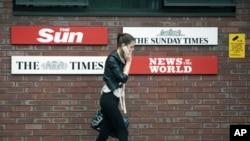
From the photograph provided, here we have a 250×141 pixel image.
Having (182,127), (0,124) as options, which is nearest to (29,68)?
(0,124)

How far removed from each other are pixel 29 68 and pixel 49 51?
1.23ft

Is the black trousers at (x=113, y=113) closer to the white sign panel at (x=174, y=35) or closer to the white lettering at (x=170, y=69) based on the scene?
the white lettering at (x=170, y=69)

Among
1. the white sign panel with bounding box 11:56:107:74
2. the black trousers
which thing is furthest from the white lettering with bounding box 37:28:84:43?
the black trousers

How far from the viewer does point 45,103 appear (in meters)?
7.96

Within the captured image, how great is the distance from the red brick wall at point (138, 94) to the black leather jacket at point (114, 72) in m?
0.96

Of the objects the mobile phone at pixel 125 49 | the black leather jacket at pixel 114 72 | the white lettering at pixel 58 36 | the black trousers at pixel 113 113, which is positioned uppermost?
the white lettering at pixel 58 36

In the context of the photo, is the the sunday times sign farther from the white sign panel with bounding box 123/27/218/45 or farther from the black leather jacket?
the black leather jacket

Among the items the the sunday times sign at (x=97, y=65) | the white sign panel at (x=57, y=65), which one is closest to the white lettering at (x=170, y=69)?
the the sunday times sign at (x=97, y=65)

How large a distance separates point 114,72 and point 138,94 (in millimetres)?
1239

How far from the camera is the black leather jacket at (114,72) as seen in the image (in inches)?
271

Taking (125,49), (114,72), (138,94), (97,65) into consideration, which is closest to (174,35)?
(138,94)

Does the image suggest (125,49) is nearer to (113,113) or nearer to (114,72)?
(114,72)

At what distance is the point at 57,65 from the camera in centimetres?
790

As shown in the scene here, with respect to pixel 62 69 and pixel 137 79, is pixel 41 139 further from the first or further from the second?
pixel 137 79
